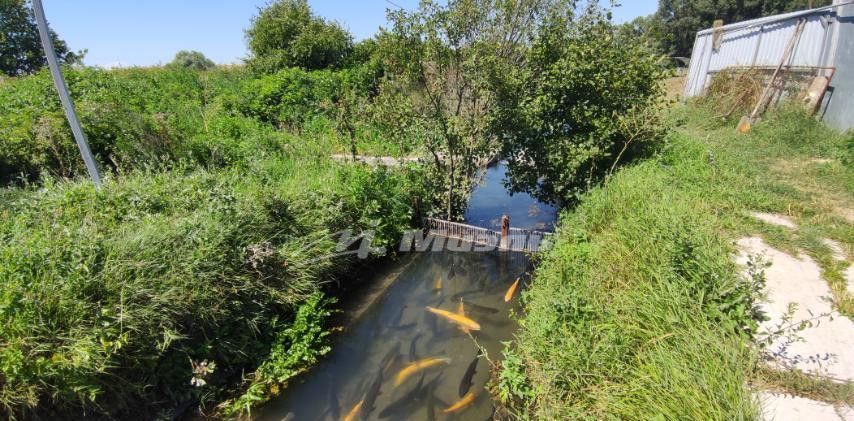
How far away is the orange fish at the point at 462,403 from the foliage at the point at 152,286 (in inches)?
78.7

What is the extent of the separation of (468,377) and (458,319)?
3.84 feet

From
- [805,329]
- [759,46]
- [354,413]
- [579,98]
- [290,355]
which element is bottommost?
[354,413]

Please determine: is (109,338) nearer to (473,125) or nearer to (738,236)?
(473,125)

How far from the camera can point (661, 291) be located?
3.83m

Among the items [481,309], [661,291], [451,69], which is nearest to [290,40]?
[451,69]

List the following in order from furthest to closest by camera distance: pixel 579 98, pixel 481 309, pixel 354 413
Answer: pixel 579 98
pixel 481 309
pixel 354 413

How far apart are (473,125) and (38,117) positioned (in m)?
8.48

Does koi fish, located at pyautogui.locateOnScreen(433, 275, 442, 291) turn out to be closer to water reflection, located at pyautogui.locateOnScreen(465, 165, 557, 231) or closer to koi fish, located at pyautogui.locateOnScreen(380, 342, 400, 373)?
koi fish, located at pyautogui.locateOnScreen(380, 342, 400, 373)

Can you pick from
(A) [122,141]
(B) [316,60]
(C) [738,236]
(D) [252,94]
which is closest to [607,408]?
(C) [738,236]

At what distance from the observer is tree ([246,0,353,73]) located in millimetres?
17938

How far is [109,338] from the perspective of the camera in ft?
12.3

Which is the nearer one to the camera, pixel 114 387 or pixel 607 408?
pixel 607 408

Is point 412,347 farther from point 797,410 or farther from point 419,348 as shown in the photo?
point 797,410

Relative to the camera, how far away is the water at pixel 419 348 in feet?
15.2
